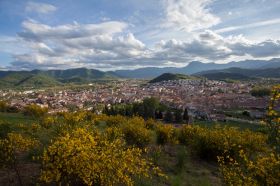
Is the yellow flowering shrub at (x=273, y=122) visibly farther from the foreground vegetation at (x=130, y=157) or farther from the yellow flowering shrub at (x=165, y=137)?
the yellow flowering shrub at (x=165, y=137)

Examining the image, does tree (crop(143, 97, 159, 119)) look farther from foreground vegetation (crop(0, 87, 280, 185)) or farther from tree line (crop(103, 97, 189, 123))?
foreground vegetation (crop(0, 87, 280, 185))

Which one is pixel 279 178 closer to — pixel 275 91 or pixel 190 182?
pixel 275 91

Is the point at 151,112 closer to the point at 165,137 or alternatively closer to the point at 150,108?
the point at 150,108

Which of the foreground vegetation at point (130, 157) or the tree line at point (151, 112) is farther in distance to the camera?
the tree line at point (151, 112)

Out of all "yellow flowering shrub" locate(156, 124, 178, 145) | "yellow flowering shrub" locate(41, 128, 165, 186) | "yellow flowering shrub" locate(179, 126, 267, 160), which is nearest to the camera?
"yellow flowering shrub" locate(41, 128, 165, 186)

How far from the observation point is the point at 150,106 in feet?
260

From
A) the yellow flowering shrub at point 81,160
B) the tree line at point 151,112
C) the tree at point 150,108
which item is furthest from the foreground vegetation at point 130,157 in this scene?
the tree at point 150,108

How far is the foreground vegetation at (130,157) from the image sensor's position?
6598 mm

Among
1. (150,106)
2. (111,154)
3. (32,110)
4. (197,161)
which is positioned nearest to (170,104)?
(150,106)

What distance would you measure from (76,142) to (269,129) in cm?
442

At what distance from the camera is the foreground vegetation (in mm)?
6598

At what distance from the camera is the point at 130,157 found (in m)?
8.12

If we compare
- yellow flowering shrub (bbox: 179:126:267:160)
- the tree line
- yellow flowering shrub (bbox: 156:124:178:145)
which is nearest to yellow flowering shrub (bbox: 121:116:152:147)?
yellow flowering shrub (bbox: 156:124:178:145)

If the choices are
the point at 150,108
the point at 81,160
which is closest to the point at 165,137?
the point at 81,160
